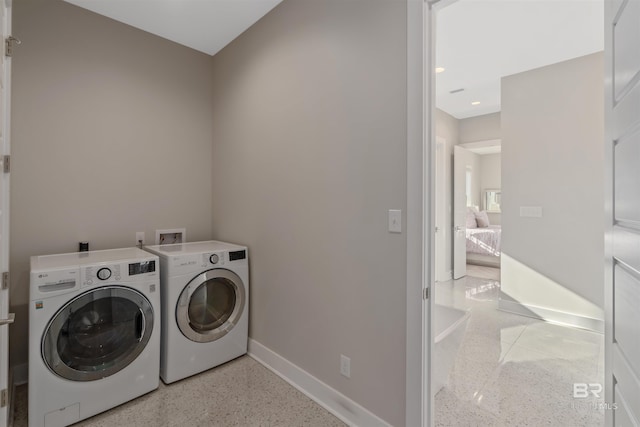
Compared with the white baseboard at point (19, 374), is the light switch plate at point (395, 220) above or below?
above

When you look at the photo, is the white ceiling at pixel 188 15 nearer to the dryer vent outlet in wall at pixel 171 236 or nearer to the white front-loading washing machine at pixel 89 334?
the dryer vent outlet in wall at pixel 171 236

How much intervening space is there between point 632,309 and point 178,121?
320 centimetres

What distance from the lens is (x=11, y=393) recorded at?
6.32 feet

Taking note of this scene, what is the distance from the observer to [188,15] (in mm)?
2373

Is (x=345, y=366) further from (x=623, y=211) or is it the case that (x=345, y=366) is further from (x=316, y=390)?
(x=623, y=211)

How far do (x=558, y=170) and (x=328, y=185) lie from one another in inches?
111

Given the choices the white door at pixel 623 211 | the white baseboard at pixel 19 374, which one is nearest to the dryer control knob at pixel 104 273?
the white baseboard at pixel 19 374

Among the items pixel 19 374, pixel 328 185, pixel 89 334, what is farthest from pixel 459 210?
→ pixel 19 374

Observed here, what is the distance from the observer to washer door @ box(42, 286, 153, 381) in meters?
1.68

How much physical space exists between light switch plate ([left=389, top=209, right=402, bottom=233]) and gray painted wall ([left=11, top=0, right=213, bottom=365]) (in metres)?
2.14

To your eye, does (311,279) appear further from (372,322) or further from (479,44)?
(479,44)

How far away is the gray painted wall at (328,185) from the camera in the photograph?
5.16 feet

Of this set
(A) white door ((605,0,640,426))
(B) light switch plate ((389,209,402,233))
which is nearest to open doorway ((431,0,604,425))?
(B) light switch plate ((389,209,402,233))

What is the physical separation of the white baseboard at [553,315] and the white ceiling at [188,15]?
393 cm
